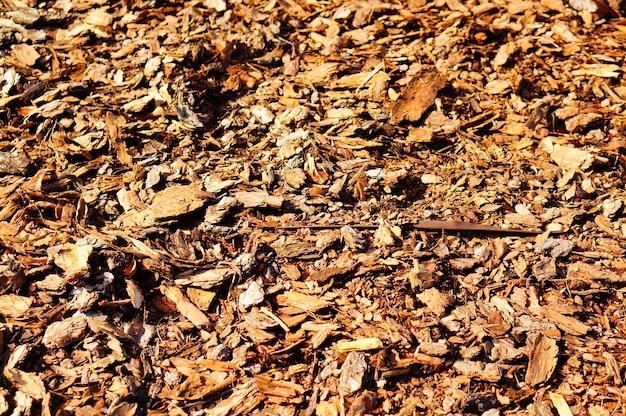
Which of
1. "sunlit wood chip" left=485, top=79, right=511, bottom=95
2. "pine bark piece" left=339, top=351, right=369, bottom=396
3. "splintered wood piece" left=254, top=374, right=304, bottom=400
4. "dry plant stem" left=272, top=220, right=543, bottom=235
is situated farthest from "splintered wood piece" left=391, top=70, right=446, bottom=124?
"splintered wood piece" left=254, top=374, right=304, bottom=400

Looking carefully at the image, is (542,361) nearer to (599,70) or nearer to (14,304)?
(599,70)

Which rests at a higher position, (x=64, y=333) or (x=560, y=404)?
(x=64, y=333)

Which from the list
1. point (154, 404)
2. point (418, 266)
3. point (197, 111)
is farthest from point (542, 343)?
point (197, 111)

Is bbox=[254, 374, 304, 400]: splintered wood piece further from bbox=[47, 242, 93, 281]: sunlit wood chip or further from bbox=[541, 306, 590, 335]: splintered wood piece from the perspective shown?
bbox=[541, 306, 590, 335]: splintered wood piece

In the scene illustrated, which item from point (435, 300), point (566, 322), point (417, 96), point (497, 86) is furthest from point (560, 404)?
point (497, 86)

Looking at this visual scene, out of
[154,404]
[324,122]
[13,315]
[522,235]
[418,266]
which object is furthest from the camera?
[324,122]

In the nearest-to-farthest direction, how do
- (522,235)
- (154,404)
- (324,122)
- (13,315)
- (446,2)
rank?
(154,404)
(13,315)
(522,235)
(324,122)
(446,2)

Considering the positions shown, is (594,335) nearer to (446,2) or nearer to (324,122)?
(324,122)

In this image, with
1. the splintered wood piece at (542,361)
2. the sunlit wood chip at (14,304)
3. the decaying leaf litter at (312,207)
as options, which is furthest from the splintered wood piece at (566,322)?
the sunlit wood chip at (14,304)
